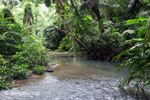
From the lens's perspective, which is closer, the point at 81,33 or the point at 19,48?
the point at 19,48

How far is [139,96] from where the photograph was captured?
8.45ft

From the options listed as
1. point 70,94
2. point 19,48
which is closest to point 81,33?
point 19,48

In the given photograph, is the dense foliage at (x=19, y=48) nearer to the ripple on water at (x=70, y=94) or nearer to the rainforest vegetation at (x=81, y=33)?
the rainforest vegetation at (x=81, y=33)

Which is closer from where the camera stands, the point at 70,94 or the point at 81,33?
the point at 70,94

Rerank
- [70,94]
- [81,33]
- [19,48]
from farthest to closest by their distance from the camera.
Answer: [81,33] → [19,48] → [70,94]

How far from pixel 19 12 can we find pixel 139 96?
2070 centimetres

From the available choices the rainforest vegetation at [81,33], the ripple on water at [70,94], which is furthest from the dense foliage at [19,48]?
the ripple on water at [70,94]

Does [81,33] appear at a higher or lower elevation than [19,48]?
higher

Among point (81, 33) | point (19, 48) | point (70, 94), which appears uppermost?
point (81, 33)

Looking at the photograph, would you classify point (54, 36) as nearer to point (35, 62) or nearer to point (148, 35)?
point (35, 62)

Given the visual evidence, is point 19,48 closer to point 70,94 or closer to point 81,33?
→ point 70,94

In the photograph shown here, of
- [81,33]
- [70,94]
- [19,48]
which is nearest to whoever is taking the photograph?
[70,94]

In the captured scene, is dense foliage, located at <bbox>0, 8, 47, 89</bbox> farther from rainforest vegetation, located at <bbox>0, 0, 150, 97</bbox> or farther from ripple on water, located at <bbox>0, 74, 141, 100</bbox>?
ripple on water, located at <bbox>0, 74, 141, 100</bbox>

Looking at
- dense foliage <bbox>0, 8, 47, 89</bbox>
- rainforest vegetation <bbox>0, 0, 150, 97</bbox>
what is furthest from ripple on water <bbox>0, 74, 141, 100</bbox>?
dense foliage <bbox>0, 8, 47, 89</bbox>
